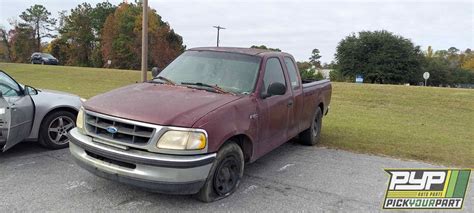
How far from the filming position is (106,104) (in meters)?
4.30

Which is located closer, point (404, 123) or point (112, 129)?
point (112, 129)

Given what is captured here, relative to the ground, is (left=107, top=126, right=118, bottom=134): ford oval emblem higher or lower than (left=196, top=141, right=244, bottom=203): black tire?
higher

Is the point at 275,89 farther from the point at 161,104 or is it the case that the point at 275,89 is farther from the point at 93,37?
the point at 93,37

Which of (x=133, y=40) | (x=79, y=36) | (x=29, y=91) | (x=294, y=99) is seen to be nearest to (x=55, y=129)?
(x=29, y=91)

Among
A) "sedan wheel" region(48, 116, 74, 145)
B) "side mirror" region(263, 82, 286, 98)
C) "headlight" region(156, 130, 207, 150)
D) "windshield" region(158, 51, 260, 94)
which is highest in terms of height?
"windshield" region(158, 51, 260, 94)

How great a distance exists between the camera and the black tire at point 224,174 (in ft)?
13.8

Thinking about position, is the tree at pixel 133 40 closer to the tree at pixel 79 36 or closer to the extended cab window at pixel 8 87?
the tree at pixel 79 36

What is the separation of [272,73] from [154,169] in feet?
8.23

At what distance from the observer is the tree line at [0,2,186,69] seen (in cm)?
6688

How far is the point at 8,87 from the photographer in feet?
18.6

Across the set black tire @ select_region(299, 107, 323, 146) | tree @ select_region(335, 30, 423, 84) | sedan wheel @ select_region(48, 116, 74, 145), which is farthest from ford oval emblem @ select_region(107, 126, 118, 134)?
tree @ select_region(335, 30, 423, 84)

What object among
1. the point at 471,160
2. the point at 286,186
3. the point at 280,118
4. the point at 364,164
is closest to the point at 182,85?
the point at 280,118

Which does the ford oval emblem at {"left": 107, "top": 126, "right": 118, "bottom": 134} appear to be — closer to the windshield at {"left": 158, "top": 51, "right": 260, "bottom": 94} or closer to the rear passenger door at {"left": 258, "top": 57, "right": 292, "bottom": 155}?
the windshield at {"left": 158, "top": 51, "right": 260, "bottom": 94}

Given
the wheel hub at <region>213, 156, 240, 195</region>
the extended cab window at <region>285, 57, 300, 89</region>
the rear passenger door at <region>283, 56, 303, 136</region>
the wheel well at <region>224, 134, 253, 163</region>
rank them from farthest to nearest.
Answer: the extended cab window at <region>285, 57, 300, 89</region> → the rear passenger door at <region>283, 56, 303, 136</region> → the wheel well at <region>224, 134, 253, 163</region> → the wheel hub at <region>213, 156, 240, 195</region>
